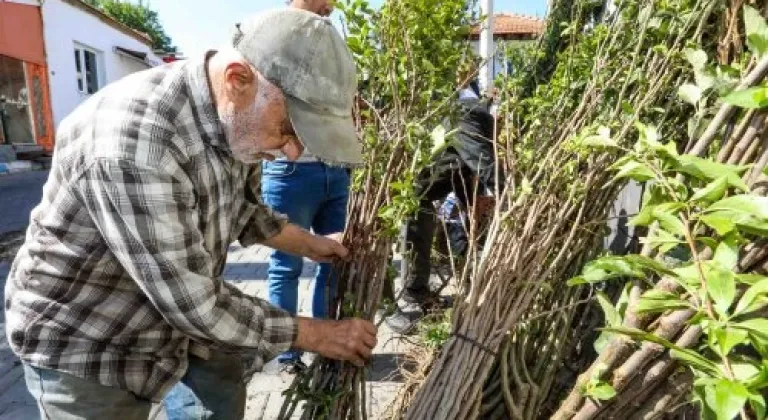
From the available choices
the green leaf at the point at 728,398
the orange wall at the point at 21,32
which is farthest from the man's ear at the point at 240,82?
the orange wall at the point at 21,32

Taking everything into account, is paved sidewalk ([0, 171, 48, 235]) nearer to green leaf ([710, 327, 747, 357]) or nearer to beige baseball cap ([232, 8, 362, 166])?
beige baseball cap ([232, 8, 362, 166])

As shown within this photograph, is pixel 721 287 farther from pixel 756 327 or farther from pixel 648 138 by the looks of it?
pixel 648 138

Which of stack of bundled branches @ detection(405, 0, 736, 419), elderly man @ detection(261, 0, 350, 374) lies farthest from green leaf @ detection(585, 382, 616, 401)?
elderly man @ detection(261, 0, 350, 374)

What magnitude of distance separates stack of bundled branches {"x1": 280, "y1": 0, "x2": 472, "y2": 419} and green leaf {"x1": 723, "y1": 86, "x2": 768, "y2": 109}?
0.89 metres

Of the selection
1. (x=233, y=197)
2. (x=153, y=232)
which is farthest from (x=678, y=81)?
(x=153, y=232)

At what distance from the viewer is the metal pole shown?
2312mm

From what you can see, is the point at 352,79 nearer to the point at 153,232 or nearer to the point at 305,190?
the point at 153,232

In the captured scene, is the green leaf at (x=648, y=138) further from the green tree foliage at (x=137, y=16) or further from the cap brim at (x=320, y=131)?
the green tree foliage at (x=137, y=16)

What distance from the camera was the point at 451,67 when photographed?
6.78 feet

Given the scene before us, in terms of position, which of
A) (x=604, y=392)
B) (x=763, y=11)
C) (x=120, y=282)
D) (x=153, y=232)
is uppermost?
(x=763, y=11)

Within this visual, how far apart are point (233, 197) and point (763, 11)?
1.41 m

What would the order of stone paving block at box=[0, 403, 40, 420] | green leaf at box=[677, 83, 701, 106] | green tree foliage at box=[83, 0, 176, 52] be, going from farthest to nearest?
1. green tree foliage at box=[83, 0, 176, 52]
2. stone paving block at box=[0, 403, 40, 420]
3. green leaf at box=[677, 83, 701, 106]

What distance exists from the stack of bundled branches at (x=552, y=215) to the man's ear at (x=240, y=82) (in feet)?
2.72

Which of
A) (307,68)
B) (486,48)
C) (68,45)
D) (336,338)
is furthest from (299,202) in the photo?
(68,45)
